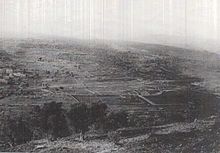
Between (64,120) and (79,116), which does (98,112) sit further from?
(64,120)

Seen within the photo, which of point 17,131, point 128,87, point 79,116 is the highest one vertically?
point 128,87

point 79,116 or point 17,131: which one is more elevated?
point 79,116

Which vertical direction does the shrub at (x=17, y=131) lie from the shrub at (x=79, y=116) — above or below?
below

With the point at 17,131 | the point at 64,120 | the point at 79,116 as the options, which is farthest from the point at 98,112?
the point at 17,131

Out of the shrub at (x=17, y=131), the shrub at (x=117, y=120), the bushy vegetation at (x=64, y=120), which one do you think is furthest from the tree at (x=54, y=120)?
the shrub at (x=117, y=120)

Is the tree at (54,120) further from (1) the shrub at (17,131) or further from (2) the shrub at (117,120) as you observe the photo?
(2) the shrub at (117,120)

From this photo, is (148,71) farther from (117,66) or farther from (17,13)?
(17,13)

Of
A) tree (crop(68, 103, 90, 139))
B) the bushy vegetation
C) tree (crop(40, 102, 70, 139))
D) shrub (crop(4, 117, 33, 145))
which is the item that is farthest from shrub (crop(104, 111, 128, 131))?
shrub (crop(4, 117, 33, 145))

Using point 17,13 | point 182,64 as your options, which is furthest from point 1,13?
point 182,64
